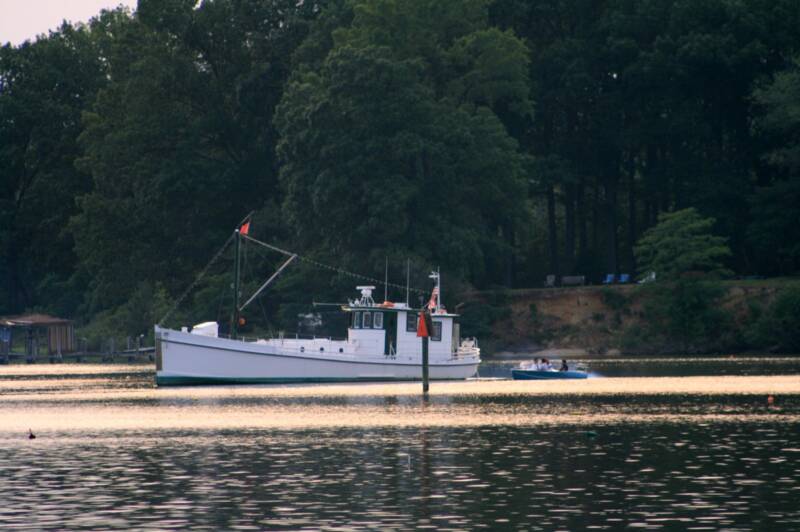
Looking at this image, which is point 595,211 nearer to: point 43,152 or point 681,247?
point 681,247

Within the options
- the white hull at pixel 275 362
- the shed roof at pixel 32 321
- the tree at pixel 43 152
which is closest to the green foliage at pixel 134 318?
the shed roof at pixel 32 321

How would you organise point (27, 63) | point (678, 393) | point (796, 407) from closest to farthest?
point (796, 407) < point (678, 393) < point (27, 63)

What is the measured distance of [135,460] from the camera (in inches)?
1826

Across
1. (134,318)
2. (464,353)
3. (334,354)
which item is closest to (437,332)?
(464,353)

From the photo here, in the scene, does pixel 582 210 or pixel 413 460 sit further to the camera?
pixel 582 210

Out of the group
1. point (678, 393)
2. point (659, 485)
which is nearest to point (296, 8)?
point (678, 393)

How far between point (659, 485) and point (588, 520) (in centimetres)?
594

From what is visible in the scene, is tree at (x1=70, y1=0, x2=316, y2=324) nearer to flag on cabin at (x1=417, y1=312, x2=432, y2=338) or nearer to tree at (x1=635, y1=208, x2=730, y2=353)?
tree at (x1=635, y1=208, x2=730, y2=353)

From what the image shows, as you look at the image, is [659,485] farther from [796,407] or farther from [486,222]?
[486,222]

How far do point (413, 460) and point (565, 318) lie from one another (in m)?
83.7

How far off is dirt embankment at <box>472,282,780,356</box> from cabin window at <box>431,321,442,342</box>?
114 feet

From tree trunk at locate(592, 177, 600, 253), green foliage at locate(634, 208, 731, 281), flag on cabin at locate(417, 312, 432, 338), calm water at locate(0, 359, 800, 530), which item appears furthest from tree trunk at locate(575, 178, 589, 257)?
calm water at locate(0, 359, 800, 530)

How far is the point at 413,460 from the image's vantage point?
145 ft


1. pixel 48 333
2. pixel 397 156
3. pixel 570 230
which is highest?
pixel 397 156
